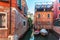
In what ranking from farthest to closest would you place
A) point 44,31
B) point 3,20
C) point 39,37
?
point 39,37 < point 44,31 < point 3,20

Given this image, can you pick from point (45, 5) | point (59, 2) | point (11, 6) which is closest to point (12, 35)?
point (11, 6)

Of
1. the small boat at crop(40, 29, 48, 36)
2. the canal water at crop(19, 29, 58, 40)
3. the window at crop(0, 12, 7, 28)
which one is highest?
the window at crop(0, 12, 7, 28)

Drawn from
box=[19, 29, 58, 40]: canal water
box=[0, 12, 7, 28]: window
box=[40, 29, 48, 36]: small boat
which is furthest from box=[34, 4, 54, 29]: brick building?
box=[0, 12, 7, 28]: window

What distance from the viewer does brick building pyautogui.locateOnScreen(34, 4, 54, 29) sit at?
435cm

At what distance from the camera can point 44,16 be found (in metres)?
4.36

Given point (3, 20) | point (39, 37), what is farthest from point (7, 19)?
point (39, 37)

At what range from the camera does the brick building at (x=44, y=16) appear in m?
4.35

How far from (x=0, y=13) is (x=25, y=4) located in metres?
1.27

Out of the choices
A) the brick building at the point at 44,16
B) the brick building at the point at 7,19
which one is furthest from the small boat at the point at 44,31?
the brick building at the point at 7,19

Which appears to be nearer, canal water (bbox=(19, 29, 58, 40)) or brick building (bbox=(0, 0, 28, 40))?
brick building (bbox=(0, 0, 28, 40))

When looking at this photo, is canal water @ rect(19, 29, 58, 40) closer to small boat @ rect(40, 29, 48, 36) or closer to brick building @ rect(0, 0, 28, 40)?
small boat @ rect(40, 29, 48, 36)

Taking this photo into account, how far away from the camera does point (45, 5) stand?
14.4 ft

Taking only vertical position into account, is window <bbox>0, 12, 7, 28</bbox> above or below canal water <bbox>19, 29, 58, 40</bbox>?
above

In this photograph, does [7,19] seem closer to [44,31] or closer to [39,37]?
[44,31]
